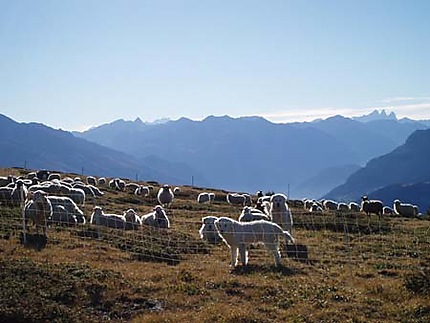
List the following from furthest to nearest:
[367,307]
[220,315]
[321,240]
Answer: [321,240], [367,307], [220,315]

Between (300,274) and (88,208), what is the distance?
59.7 feet

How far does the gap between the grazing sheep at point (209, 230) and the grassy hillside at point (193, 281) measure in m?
0.43

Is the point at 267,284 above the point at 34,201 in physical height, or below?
below

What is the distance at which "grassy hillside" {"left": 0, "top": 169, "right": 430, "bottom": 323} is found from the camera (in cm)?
1191

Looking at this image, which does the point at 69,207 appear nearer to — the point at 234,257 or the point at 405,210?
the point at 234,257

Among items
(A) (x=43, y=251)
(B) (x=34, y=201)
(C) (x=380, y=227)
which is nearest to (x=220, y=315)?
(A) (x=43, y=251)

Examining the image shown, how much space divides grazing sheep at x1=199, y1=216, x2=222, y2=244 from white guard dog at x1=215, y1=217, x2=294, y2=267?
3.07m

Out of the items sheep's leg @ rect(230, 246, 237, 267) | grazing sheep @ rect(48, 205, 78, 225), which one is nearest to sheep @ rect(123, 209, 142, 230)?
grazing sheep @ rect(48, 205, 78, 225)

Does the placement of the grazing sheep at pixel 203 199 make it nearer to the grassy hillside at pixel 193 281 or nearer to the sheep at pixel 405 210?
the sheep at pixel 405 210

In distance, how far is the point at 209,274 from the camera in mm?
15758

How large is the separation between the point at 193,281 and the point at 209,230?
725 centimetres

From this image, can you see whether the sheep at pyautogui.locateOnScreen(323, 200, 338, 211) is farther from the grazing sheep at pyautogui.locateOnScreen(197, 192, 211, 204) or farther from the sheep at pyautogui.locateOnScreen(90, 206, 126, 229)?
the sheep at pyautogui.locateOnScreen(90, 206, 126, 229)

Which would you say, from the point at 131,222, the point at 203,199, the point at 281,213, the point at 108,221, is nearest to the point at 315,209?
the point at 203,199

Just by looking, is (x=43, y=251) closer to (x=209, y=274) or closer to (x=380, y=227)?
(x=209, y=274)
